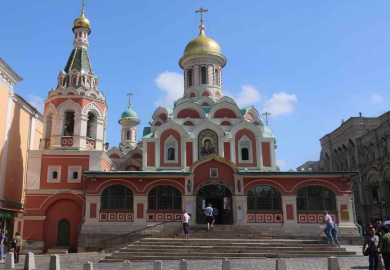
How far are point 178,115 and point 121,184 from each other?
22.1ft

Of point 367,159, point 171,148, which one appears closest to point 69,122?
point 171,148

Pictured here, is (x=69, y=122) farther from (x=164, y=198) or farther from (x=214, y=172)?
(x=214, y=172)

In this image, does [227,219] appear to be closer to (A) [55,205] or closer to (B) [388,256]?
(A) [55,205]

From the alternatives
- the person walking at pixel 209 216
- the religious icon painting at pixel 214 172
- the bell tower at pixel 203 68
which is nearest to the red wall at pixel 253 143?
the religious icon painting at pixel 214 172

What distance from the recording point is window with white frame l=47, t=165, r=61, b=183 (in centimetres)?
2273

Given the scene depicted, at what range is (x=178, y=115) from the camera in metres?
26.7

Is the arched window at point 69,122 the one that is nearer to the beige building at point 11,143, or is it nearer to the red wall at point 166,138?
the beige building at point 11,143

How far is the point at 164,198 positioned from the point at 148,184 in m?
1.21

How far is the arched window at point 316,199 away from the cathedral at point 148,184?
0.06 meters

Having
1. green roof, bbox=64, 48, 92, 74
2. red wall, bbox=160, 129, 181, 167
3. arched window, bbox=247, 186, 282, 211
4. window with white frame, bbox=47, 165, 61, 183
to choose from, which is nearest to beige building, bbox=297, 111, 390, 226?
arched window, bbox=247, 186, 282, 211

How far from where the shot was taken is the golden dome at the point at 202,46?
30.0 meters

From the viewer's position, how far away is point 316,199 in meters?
22.3

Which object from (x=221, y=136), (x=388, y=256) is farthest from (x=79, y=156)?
(x=388, y=256)

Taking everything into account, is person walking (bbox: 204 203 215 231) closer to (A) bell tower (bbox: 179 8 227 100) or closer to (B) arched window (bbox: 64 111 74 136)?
(B) arched window (bbox: 64 111 74 136)
